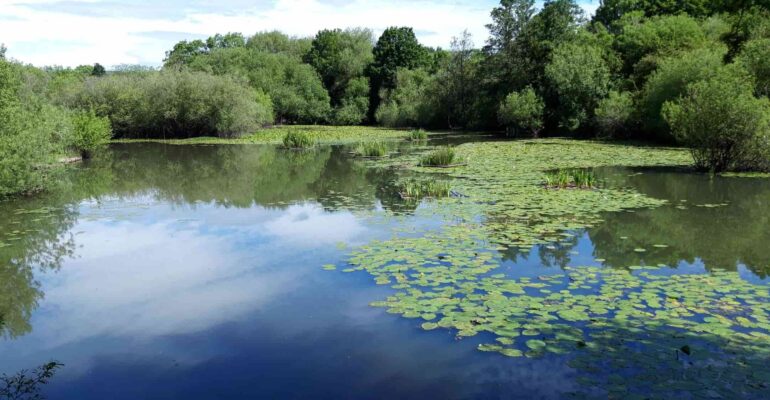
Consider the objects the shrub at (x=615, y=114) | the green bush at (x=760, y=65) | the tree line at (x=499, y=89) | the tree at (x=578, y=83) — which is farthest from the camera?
the tree at (x=578, y=83)

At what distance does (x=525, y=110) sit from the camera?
107 feet

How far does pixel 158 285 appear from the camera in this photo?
788cm

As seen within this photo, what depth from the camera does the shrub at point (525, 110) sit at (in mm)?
32875

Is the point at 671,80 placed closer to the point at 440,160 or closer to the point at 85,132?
the point at 440,160

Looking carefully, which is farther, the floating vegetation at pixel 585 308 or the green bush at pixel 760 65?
the green bush at pixel 760 65

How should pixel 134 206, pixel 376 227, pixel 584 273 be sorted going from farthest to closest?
pixel 134 206, pixel 376 227, pixel 584 273

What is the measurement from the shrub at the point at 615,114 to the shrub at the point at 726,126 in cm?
1224

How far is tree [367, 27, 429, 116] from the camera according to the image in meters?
54.7

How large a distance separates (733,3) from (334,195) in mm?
28887

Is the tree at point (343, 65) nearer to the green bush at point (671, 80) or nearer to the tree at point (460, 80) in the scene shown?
the tree at point (460, 80)

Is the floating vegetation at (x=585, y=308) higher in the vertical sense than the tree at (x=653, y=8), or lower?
lower

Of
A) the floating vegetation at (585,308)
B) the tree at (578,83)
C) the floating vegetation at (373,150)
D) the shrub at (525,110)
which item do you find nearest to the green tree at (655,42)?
the tree at (578,83)

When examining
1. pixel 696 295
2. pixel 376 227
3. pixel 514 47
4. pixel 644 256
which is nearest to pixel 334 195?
pixel 376 227

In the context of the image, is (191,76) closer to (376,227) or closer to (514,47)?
(514,47)
